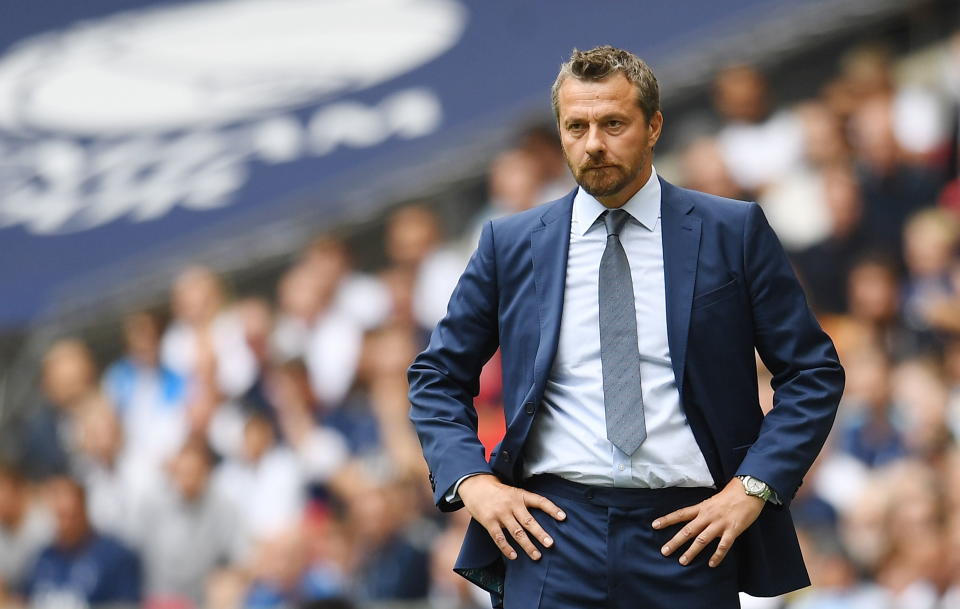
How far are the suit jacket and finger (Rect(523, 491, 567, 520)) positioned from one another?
0.27 feet

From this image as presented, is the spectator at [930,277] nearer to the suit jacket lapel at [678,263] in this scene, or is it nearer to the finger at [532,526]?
the suit jacket lapel at [678,263]

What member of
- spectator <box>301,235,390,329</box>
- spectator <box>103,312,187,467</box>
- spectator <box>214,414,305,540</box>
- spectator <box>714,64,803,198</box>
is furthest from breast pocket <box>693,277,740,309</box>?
spectator <box>103,312,187,467</box>

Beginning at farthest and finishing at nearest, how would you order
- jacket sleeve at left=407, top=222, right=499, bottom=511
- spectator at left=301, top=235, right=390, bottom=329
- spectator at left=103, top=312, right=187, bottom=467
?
spectator at left=103, top=312, right=187, bottom=467, spectator at left=301, top=235, right=390, bottom=329, jacket sleeve at left=407, top=222, right=499, bottom=511

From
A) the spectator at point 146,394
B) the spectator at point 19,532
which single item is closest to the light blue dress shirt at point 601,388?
the spectator at point 146,394

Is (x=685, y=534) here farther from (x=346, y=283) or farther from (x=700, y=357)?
(x=346, y=283)

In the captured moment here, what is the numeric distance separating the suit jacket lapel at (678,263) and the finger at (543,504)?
0.28 metres

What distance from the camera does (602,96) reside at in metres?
2.20

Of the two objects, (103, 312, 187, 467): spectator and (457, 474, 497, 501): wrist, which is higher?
(457, 474, 497, 501): wrist

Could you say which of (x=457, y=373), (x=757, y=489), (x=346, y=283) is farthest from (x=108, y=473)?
(x=757, y=489)

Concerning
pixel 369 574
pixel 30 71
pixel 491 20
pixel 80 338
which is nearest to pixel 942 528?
pixel 369 574

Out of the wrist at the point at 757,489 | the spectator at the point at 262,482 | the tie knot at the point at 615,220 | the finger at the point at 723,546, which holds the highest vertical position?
the tie knot at the point at 615,220

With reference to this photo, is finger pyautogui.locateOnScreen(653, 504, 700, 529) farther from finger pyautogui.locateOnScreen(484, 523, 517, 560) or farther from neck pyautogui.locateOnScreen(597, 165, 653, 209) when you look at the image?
neck pyautogui.locateOnScreen(597, 165, 653, 209)

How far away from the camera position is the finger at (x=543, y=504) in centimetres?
220

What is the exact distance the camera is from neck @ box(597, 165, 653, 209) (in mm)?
2299
